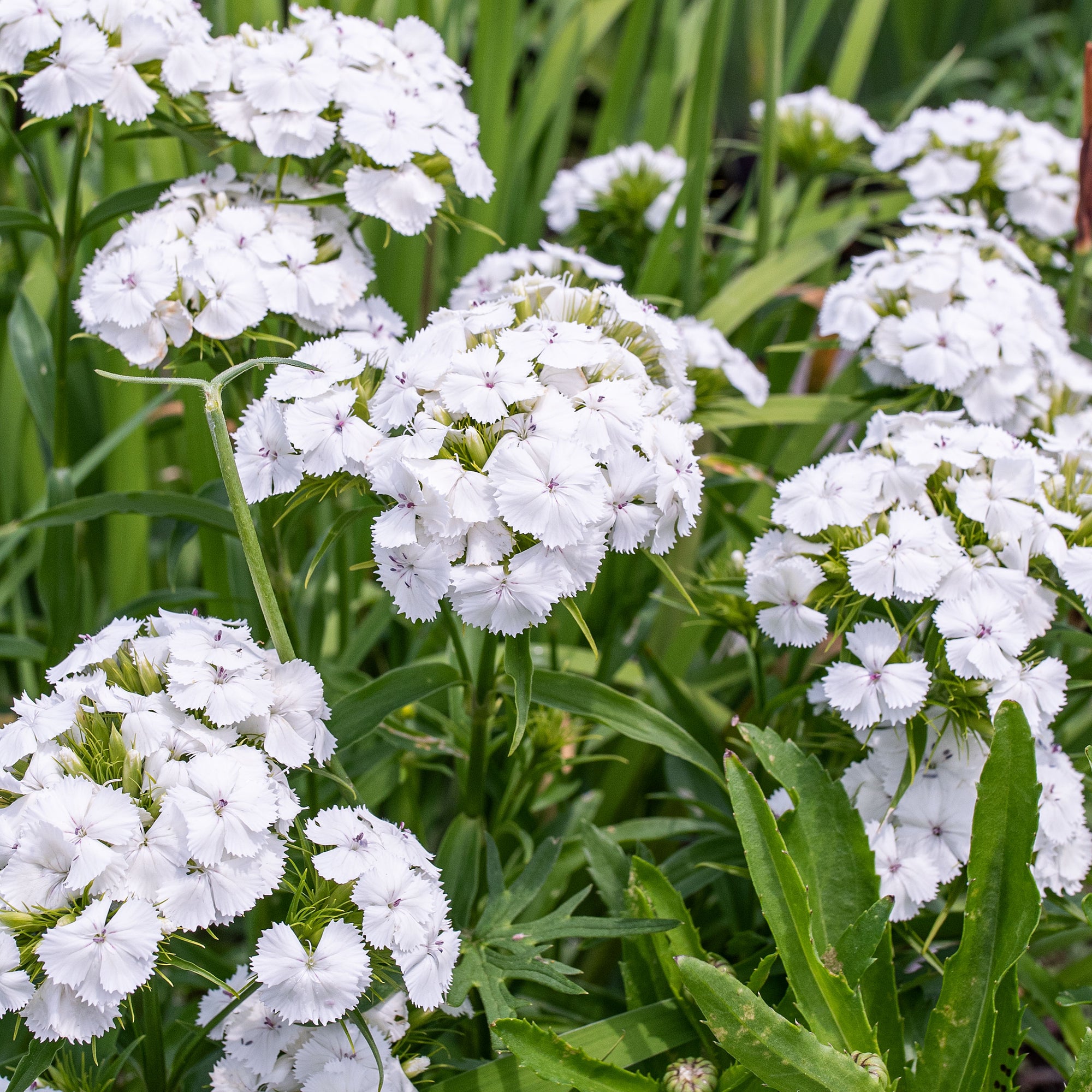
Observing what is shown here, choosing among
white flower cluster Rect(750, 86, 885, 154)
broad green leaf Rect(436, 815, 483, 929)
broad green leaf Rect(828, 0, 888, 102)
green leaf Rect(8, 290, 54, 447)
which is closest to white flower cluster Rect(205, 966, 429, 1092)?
broad green leaf Rect(436, 815, 483, 929)

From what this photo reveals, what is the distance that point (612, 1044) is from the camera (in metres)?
1.11

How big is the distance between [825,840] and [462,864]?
420mm

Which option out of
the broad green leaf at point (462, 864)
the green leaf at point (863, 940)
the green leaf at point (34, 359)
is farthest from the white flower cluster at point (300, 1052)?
the green leaf at point (34, 359)

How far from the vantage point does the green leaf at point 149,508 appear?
126cm

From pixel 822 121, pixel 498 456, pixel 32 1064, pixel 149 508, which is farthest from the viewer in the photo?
pixel 822 121

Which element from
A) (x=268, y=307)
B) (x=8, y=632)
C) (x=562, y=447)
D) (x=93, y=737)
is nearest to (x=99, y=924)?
(x=93, y=737)

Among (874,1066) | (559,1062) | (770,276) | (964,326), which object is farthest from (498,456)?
(770,276)

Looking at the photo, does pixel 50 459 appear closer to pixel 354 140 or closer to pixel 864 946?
pixel 354 140

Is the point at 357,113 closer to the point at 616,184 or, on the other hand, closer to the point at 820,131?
the point at 616,184

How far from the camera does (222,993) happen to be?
1.04 metres

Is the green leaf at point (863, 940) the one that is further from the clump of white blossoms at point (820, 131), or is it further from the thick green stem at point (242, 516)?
the clump of white blossoms at point (820, 131)

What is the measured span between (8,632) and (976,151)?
1.93m

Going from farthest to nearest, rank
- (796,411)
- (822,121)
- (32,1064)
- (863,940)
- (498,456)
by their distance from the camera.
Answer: (822,121), (796,411), (863,940), (498,456), (32,1064)

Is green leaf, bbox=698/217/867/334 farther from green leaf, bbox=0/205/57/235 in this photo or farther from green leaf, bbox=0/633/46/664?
green leaf, bbox=0/633/46/664
